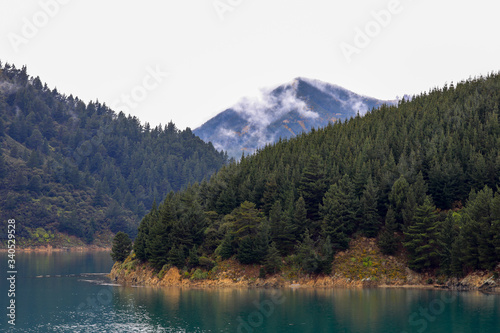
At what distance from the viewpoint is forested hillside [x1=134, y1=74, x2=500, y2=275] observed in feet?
313

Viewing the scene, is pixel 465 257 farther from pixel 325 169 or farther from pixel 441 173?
pixel 325 169

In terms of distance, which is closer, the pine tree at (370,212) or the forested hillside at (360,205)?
the forested hillside at (360,205)

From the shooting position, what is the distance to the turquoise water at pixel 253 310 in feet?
210

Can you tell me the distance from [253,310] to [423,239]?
40021mm

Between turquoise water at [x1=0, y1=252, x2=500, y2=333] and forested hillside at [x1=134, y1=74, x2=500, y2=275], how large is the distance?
30.6ft

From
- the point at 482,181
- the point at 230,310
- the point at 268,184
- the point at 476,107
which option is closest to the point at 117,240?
the point at 268,184

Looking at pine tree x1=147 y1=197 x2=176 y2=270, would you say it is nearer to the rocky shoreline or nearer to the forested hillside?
the forested hillside

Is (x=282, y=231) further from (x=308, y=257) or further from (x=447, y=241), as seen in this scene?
Answer: (x=447, y=241)

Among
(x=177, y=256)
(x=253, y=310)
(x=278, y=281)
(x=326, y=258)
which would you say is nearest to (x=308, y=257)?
(x=326, y=258)

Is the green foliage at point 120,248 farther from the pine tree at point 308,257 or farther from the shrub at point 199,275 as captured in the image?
the pine tree at point 308,257

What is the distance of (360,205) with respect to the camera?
107 m

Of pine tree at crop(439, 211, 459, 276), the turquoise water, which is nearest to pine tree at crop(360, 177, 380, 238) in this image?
pine tree at crop(439, 211, 459, 276)

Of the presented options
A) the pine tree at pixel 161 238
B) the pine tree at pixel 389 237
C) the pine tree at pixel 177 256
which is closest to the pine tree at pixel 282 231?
the pine tree at pixel 389 237

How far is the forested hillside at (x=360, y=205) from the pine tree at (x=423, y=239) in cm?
19
